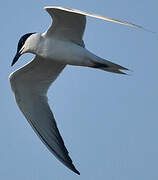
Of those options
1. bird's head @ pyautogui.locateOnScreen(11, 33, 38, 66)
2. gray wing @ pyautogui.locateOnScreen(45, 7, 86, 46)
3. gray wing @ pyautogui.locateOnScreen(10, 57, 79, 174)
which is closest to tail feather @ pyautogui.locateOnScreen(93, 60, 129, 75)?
gray wing @ pyautogui.locateOnScreen(45, 7, 86, 46)

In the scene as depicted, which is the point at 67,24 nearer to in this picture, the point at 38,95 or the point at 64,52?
the point at 64,52

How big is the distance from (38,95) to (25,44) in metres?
1.36

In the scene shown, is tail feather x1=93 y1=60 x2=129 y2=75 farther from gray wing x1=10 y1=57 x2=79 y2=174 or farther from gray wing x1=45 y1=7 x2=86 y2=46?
gray wing x1=10 y1=57 x2=79 y2=174

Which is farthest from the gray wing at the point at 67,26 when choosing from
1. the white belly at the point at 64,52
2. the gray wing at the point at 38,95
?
the gray wing at the point at 38,95

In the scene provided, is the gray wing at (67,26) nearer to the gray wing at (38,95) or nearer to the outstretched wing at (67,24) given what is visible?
the outstretched wing at (67,24)

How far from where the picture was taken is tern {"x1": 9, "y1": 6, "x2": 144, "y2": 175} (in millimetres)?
9039

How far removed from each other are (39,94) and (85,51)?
6.13 ft

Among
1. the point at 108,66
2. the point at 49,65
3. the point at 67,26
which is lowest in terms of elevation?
the point at 49,65

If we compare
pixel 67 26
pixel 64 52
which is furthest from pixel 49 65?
pixel 67 26

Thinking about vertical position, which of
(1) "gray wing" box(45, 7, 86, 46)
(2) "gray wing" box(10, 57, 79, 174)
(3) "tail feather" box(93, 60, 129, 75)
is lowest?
(2) "gray wing" box(10, 57, 79, 174)

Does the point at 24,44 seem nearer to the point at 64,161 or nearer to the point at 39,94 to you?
the point at 39,94

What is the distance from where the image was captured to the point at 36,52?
30.5 ft

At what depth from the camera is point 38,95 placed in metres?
10.5

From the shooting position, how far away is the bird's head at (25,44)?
30.7ft
